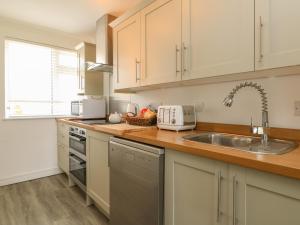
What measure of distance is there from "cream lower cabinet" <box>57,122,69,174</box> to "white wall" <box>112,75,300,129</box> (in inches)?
64.1

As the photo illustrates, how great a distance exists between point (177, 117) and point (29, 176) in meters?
2.62

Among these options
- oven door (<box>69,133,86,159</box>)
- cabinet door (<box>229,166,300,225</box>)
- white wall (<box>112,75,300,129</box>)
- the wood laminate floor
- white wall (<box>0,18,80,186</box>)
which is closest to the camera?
cabinet door (<box>229,166,300,225</box>)

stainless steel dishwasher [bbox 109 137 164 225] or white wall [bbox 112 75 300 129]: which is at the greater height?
white wall [bbox 112 75 300 129]

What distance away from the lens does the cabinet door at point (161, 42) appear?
1552 millimetres

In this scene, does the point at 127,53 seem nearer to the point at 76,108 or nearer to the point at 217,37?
the point at 217,37

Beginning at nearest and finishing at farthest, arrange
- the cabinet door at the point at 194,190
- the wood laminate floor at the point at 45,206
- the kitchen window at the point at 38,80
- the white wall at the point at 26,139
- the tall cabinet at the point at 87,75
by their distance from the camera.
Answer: the cabinet door at the point at 194,190, the wood laminate floor at the point at 45,206, the white wall at the point at 26,139, the kitchen window at the point at 38,80, the tall cabinet at the point at 87,75

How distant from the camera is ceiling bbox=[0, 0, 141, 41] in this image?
2299mm

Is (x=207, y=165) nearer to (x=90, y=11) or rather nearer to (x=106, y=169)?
(x=106, y=169)

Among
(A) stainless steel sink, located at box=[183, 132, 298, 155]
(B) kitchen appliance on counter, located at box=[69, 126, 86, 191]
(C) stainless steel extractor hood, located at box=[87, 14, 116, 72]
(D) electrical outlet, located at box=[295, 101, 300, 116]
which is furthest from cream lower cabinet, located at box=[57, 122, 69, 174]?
(D) electrical outlet, located at box=[295, 101, 300, 116]

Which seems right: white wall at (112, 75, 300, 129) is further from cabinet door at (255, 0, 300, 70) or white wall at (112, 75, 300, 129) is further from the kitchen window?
the kitchen window

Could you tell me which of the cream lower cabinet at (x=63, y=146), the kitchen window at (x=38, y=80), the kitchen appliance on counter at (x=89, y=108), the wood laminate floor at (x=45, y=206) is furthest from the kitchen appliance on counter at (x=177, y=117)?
the kitchen window at (x=38, y=80)

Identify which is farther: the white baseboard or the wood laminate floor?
the white baseboard

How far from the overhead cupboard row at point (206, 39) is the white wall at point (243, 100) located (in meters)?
0.30

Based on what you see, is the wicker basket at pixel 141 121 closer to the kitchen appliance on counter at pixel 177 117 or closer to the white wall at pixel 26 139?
the kitchen appliance on counter at pixel 177 117
